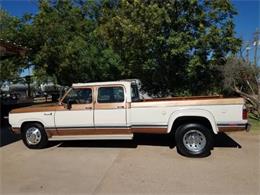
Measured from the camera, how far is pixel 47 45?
2000cm

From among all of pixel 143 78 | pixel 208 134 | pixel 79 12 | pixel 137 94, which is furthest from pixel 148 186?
pixel 79 12

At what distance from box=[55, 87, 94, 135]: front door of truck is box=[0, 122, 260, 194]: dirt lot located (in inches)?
22.0

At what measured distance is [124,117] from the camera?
344 inches

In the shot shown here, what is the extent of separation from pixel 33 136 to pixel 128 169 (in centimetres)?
355

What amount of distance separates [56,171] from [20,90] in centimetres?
5260

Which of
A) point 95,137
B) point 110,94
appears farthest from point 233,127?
point 95,137

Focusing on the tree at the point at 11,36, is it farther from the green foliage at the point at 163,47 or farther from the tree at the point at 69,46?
the green foliage at the point at 163,47

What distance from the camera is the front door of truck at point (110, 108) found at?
8.78 metres

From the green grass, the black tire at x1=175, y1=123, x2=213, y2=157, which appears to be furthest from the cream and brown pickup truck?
the green grass

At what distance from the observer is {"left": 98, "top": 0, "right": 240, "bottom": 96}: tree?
42.5 ft

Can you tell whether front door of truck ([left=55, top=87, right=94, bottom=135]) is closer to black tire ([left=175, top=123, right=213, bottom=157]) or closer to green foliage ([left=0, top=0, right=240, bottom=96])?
black tire ([left=175, top=123, right=213, bottom=157])

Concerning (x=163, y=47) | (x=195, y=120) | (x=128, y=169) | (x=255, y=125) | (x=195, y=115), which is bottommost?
(x=128, y=169)

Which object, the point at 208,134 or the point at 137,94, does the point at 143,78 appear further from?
the point at 208,134

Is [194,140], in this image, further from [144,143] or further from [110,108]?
[110,108]
